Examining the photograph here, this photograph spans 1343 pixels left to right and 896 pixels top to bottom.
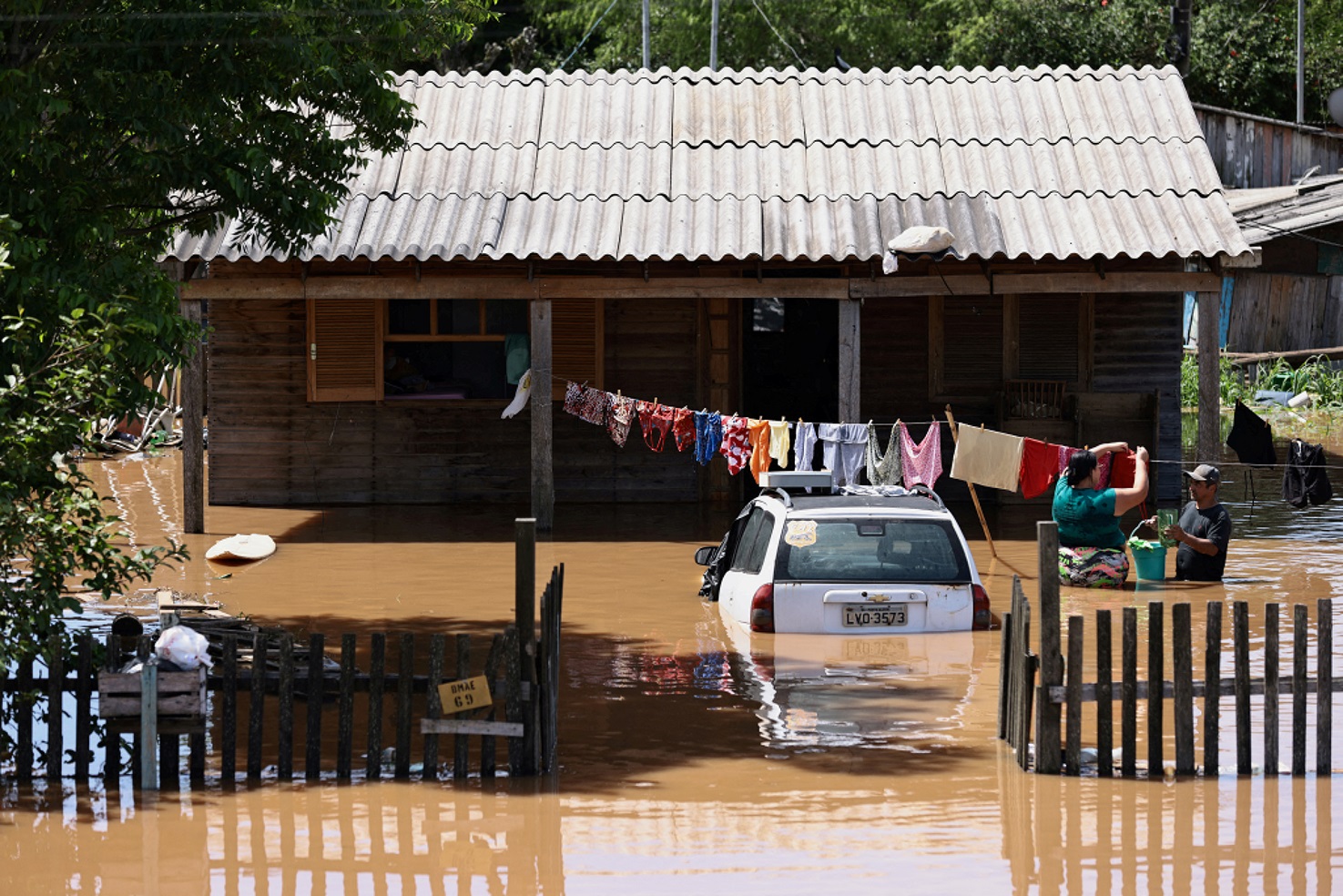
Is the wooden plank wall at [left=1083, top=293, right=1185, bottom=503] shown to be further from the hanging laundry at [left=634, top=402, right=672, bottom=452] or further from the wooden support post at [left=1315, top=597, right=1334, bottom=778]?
the wooden support post at [left=1315, top=597, right=1334, bottom=778]

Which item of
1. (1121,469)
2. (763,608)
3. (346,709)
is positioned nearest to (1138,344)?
(1121,469)

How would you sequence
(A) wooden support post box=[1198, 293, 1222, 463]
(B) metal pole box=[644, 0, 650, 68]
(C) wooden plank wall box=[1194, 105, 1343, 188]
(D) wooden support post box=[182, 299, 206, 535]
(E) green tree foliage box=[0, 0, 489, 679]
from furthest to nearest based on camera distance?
(B) metal pole box=[644, 0, 650, 68], (C) wooden plank wall box=[1194, 105, 1343, 188], (D) wooden support post box=[182, 299, 206, 535], (A) wooden support post box=[1198, 293, 1222, 463], (E) green tree foliage box=[0, 0, 489, 679]

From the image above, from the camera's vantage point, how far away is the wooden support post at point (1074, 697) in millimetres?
8227

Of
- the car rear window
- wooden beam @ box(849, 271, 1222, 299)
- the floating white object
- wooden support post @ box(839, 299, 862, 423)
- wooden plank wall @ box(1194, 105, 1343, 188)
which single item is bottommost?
the floating white object

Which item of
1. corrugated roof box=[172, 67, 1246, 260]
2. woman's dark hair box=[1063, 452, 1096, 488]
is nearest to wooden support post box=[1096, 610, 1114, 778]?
woman's dark hair box=[1063, 452, 1096, 488]

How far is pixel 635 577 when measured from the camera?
15.3m

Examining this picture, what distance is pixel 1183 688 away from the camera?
27.5ft

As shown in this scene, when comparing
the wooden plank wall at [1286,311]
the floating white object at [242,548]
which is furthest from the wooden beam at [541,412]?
the wooden plank wall at [1286,311]

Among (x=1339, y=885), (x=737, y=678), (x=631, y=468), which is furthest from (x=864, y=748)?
(x=631, y=468)

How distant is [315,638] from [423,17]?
544cm

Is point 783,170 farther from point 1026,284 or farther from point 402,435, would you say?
point 402,435

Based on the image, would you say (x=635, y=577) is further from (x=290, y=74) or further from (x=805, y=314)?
(x=805, y=314)

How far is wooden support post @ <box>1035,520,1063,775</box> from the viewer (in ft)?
27.5

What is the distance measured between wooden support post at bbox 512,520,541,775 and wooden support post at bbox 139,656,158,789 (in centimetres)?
184
